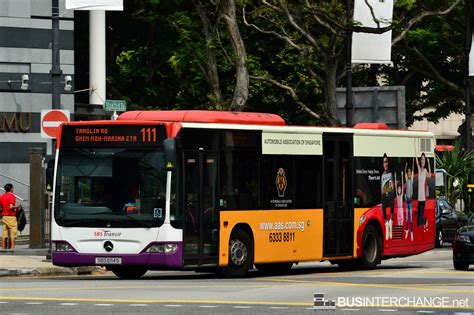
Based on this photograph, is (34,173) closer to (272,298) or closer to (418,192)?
(418,192)

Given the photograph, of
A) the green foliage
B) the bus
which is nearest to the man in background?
the bus

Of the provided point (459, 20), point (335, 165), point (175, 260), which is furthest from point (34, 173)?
point (459, 20)

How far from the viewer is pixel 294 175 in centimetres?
2819

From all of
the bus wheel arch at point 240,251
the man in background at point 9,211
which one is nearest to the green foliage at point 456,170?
the man in background at point 9,211

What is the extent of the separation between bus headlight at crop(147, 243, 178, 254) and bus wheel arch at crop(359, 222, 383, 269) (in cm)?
653

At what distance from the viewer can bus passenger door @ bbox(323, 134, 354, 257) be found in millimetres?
29078

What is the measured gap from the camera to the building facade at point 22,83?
50.9 meters

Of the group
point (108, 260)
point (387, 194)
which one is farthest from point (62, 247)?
point (387, 194)

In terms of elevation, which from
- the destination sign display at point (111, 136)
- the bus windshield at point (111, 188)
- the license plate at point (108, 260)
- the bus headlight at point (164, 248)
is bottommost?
the license plate at point (108, 260)

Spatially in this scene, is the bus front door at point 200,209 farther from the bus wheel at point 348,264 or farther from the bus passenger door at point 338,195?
the bus wheel at point 348,264

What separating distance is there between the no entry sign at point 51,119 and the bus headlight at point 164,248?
6.12 metres

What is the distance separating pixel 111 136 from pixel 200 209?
2.11 meters

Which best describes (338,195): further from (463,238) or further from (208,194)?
(208,194)

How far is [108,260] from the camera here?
82.5 ft
